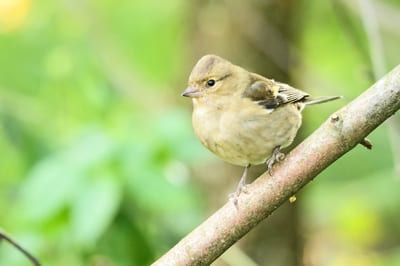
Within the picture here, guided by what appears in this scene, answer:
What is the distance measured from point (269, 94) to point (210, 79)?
13.0 inches

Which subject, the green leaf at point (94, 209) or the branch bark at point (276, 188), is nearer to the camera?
the branch bark at point (276, 188)

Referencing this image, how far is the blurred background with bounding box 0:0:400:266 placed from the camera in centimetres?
406

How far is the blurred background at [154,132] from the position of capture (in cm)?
406

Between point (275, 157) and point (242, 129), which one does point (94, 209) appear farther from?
point (275, 157)

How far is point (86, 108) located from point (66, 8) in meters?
2.69

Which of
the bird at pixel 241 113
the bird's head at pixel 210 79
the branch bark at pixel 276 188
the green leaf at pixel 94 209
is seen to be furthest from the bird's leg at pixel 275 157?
the green leaf at pixel 94 209

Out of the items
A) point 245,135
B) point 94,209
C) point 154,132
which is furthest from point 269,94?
point 94,209

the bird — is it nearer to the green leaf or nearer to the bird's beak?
the bird's beak

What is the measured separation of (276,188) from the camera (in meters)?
2.92

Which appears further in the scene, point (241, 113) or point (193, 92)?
point (193, 92)

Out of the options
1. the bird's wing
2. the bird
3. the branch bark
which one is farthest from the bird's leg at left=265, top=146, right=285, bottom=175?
the bird's wing

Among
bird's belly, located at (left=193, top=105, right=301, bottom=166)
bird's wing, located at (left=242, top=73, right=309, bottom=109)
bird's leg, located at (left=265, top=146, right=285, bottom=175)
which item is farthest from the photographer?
bird's wing, located at (left=242, top=73, right=309, bottom=109)

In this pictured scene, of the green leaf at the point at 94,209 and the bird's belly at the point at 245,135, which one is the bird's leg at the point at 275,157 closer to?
the bird's belly at the point at 245,135

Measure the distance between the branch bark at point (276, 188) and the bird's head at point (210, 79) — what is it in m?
1.13
